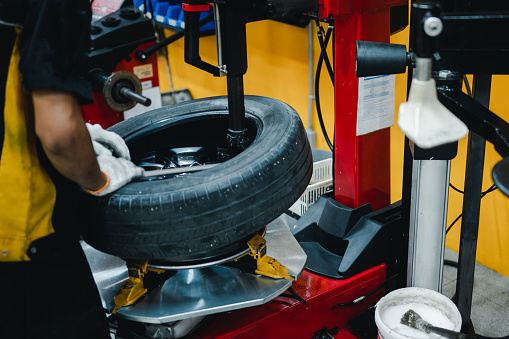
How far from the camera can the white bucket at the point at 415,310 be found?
1375 millimetres

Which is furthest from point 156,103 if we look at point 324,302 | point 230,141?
point 324,302

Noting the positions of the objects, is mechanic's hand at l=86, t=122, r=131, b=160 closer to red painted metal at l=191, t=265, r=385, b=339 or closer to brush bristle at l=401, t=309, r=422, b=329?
red painted metal at l=191, t=265, r=385, b=339

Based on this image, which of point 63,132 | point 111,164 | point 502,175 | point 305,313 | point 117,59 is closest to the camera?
point 502,175

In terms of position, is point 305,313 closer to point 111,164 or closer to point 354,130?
point 354,130

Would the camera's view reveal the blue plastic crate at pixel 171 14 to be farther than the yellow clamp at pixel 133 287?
Yes

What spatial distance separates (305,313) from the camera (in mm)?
1622

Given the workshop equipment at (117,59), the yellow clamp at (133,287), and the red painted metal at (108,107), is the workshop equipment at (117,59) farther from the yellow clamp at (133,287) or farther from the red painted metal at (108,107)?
the yellow clamp at (133,287)

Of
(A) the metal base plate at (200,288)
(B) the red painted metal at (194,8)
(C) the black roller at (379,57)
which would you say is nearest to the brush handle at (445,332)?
(A) the metal base plate at (200,288)

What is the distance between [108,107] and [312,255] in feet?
4.52

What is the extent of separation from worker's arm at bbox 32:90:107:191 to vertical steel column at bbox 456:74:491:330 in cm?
92

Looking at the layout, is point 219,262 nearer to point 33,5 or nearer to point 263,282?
point 263,282

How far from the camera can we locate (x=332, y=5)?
60.9 inches

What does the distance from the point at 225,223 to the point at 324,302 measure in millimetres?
578

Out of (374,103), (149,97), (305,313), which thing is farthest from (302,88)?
(305,313)
